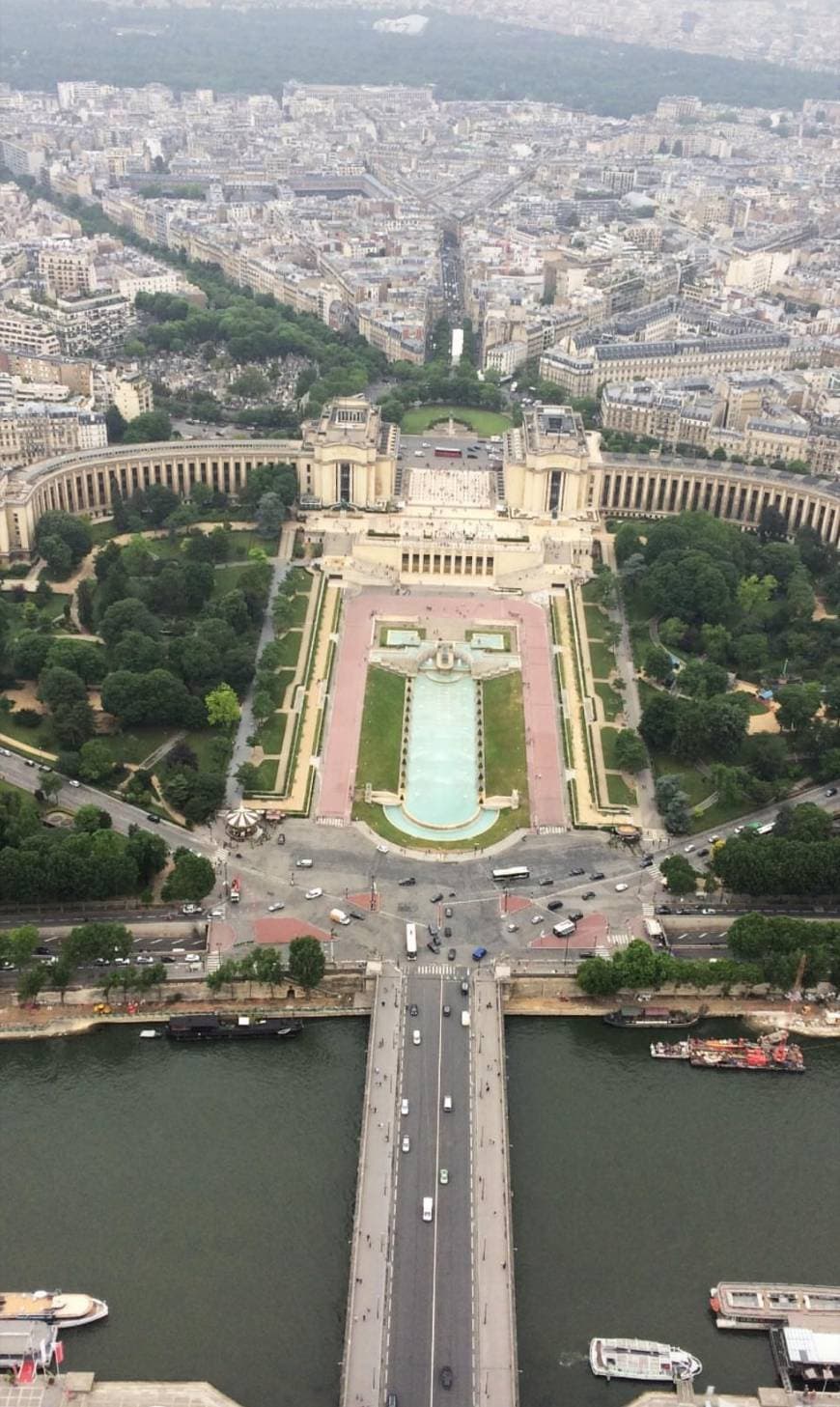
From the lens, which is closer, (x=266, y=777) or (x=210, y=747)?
(x=266, y=777)

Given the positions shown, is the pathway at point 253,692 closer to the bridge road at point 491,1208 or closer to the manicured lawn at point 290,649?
the manicured lawn at point 290,649

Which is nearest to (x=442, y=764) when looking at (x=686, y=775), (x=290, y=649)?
(x=686, y=775)

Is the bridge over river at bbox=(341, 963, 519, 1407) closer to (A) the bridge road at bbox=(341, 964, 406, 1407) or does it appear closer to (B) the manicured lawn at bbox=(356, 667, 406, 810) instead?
(A) the bridge road at bbox=(341, 964, 406, 1407)

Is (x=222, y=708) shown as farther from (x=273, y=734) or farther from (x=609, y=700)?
(x=609, y=700)

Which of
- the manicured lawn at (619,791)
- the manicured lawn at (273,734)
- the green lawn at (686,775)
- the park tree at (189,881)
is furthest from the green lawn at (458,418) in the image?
the park tree at (189,881)

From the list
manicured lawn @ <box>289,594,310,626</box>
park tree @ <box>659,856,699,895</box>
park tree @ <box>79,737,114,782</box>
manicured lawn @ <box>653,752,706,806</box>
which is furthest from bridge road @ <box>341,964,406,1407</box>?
manicured lawn @ <box>289,594,310,626</box>
